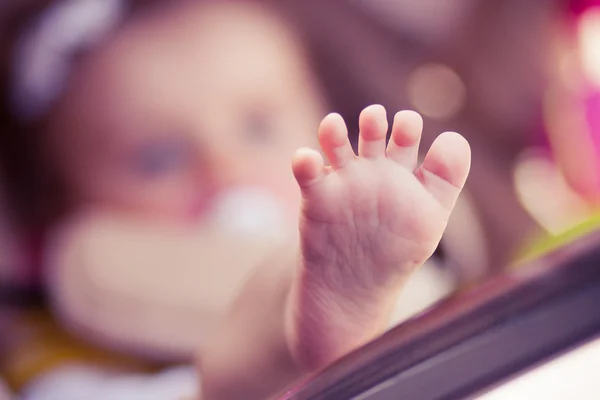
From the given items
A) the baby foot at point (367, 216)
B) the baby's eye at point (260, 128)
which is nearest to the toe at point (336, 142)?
the baby foot at point (367, 216)

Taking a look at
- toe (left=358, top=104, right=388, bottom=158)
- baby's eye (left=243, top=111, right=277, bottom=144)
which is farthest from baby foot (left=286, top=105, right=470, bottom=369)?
baby's eye (left=243, top=111, right=277, bottom=144)

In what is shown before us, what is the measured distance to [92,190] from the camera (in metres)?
0.59

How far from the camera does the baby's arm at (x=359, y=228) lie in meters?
0.19

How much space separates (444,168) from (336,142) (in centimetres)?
3

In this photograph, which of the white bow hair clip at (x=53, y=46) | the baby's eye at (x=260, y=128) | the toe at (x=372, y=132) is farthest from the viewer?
the white bow hair clip at (x=53, y=46)

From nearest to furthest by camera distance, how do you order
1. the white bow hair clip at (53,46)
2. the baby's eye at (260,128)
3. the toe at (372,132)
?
the toe at (372,132), the baby's eye at (260,128), the white bow hair clip at (53,46)

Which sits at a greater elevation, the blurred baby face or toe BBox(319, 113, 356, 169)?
the blurred baby face

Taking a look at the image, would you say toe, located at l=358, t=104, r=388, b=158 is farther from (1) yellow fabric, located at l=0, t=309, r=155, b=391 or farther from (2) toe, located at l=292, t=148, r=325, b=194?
(1) yellow fabric, located at l=0, t=309, r=155, b=391

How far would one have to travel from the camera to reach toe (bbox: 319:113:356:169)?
0.61ft

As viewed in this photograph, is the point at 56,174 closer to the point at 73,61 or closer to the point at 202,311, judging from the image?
the point at 73,61

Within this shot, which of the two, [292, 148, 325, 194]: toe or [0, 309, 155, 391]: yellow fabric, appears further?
[0, 309, 155, 391]: yellow fabric

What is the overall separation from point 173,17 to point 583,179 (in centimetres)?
36

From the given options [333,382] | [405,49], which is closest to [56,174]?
[405,49]

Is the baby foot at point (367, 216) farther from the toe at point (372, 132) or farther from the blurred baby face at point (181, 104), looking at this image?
the blurred baby face at point (181, 104)
